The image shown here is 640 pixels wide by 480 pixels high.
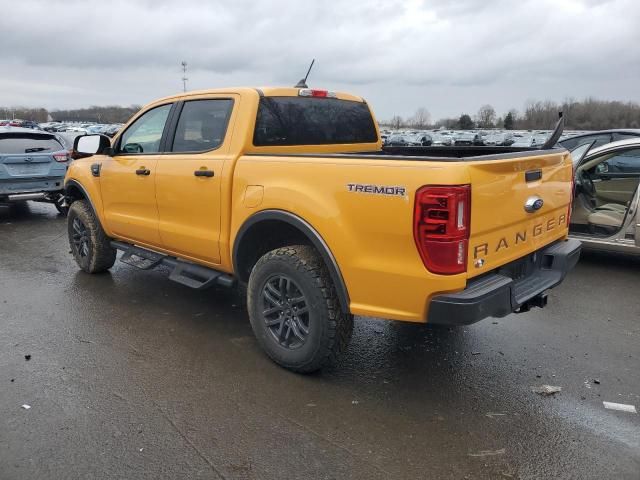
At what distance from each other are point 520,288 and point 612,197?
4670mm

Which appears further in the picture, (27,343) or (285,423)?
(27,343)

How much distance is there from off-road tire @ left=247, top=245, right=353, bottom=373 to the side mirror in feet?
8.61

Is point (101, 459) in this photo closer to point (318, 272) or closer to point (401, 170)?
point (318, 272)

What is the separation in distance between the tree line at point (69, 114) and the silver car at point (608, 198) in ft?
295

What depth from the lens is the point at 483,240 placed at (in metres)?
2.92

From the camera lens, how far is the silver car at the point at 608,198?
5859mm

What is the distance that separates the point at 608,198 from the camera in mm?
7078

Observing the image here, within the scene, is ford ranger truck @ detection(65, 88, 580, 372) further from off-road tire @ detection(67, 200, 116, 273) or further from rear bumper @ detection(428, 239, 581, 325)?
off-road tire @ detection(67, 200, 116, 273)

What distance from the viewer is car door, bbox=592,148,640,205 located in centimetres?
695

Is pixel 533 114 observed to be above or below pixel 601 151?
above

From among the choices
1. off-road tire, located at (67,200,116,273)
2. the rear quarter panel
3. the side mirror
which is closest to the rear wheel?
off-road tire, located at (67,200,116,273)

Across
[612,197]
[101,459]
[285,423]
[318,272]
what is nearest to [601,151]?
[612,197]

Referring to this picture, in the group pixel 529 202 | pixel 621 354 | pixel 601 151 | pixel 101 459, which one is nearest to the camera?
pixel 101 459

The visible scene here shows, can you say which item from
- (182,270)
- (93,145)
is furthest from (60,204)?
(182,270)
